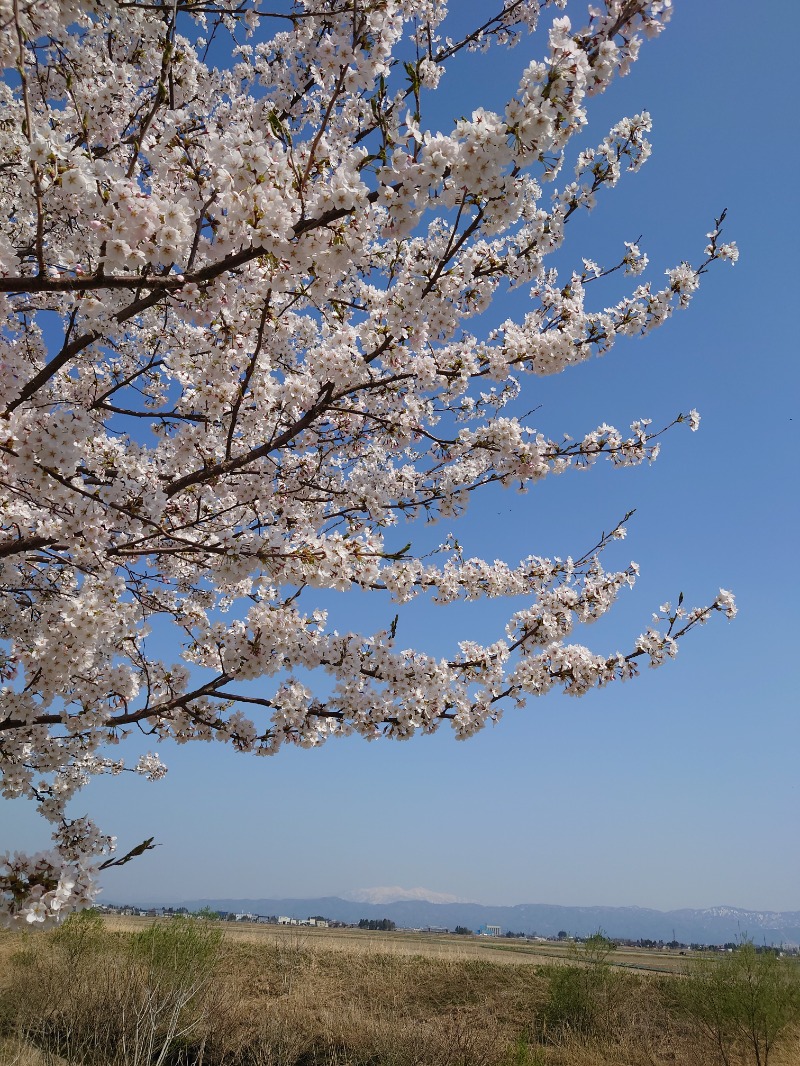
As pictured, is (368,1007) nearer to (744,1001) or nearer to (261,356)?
(744,1001)

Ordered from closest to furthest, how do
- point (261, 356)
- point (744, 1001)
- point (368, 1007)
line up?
point (261, 356) < point (744, 1001) < point (368, 1007)

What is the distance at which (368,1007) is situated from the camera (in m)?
10.9

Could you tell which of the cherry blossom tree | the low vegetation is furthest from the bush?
the cherry blossom tree

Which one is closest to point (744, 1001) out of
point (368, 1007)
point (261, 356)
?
point (368, 1007)

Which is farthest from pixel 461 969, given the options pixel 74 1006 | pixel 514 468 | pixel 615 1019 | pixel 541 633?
pixel 514 468

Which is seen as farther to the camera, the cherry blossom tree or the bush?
the bush

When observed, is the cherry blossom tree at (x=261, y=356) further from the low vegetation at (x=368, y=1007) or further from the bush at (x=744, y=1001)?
the bush at (x=744, y=1001)

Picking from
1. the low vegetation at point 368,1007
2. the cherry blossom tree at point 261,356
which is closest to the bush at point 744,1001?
the low vegetation at point 368,1007

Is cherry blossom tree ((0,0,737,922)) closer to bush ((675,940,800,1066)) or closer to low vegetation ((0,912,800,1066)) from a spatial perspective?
low vegetation ((0,912,800,1066))

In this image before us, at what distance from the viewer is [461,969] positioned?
13719 mm

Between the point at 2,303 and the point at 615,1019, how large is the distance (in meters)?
13.3

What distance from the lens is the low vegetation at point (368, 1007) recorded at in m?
7.62

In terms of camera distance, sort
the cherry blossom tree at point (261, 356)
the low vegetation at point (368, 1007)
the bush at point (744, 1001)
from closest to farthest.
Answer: the cherry blossom tree at point (261, 356), the low vegetation at point (368, 1007), the bush at point (744, 1001)

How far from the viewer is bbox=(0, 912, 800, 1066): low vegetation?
7.62 m
